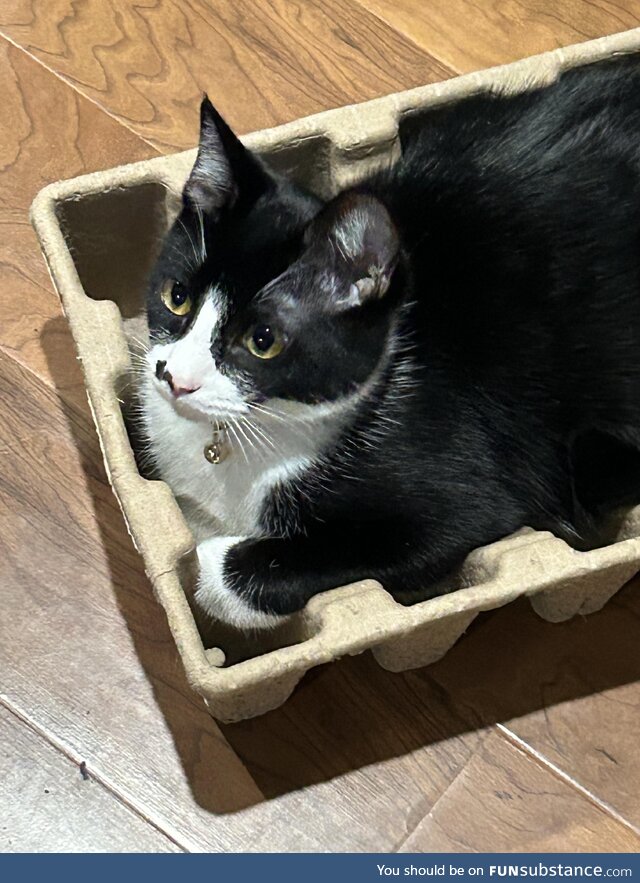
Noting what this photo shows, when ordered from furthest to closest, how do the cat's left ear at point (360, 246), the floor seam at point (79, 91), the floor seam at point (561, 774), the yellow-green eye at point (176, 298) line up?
the floor seam at point (79, 91) < the floor seam at point (561, 774) < the yellow-green eye at point (176, 298) < the cat's left ear at point (360, 246)

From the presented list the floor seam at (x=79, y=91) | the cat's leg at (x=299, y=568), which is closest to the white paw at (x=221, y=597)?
the cat's leg at (x=299, y=568)

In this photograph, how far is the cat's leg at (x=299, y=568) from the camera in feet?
2.94

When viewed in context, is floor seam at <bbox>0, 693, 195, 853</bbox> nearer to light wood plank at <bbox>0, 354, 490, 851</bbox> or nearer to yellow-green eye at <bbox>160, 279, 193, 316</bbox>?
light wood plank at <bbox>0, 354, 490, 851</bbox>

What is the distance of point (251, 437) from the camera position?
859 millimetres

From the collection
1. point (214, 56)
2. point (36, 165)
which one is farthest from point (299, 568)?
point (214, 56)

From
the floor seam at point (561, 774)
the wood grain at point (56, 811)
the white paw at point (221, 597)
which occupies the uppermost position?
the white paw at point (221, 597)

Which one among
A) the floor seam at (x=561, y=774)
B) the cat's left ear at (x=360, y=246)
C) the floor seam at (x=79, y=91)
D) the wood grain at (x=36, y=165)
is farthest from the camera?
the floor seam at (x=79, y=91)

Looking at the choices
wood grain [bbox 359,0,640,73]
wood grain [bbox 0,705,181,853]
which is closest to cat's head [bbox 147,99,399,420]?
wood grain [bbox 0,705,181,853]

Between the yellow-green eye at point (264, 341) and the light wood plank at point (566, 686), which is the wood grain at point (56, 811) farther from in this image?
the yellow-green eye at point (264, 341)

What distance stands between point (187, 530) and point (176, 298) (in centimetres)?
21

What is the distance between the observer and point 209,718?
105cm

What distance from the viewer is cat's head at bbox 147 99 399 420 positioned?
75 cm

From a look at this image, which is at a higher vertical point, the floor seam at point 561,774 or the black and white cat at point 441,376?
the black and white cat at point 441,376
